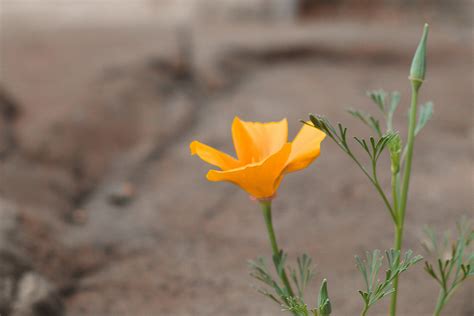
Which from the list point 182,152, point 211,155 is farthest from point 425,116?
point 182,152

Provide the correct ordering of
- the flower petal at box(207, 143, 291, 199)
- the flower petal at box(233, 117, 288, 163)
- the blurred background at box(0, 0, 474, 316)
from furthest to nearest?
the blurred background at box(0, 0, 474, 316)
the flower petal at box(233, 117, 288, 163)
the flower petal at box(207, 143, 291, 199)

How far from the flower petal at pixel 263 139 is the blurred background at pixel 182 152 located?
578mm

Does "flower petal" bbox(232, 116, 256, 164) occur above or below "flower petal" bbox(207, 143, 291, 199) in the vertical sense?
above

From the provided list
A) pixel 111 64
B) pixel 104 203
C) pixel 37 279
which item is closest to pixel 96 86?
pixel 111 64

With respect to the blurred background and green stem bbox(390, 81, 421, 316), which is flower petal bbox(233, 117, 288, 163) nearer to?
green stem bbox(390, 81, 421, 316)

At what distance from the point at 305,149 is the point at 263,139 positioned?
111 millimetres

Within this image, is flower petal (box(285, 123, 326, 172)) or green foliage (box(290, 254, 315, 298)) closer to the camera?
flower petal (box(285, 123, 326, 172))

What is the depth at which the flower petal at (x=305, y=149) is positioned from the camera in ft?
3.08

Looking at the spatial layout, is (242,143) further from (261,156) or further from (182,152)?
(182,152)

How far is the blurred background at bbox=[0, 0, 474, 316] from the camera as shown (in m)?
1.61

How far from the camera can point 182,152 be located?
2434 mm

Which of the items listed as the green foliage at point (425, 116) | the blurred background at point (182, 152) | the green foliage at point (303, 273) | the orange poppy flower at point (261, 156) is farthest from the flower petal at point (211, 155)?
the blurred background at point (182, 152)

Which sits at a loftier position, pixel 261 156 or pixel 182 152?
pixel 182 152

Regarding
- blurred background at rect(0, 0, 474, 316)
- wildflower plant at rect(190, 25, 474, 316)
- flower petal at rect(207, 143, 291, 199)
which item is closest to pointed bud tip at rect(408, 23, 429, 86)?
wildflower plant at rect(190, 25, 474, 316)
